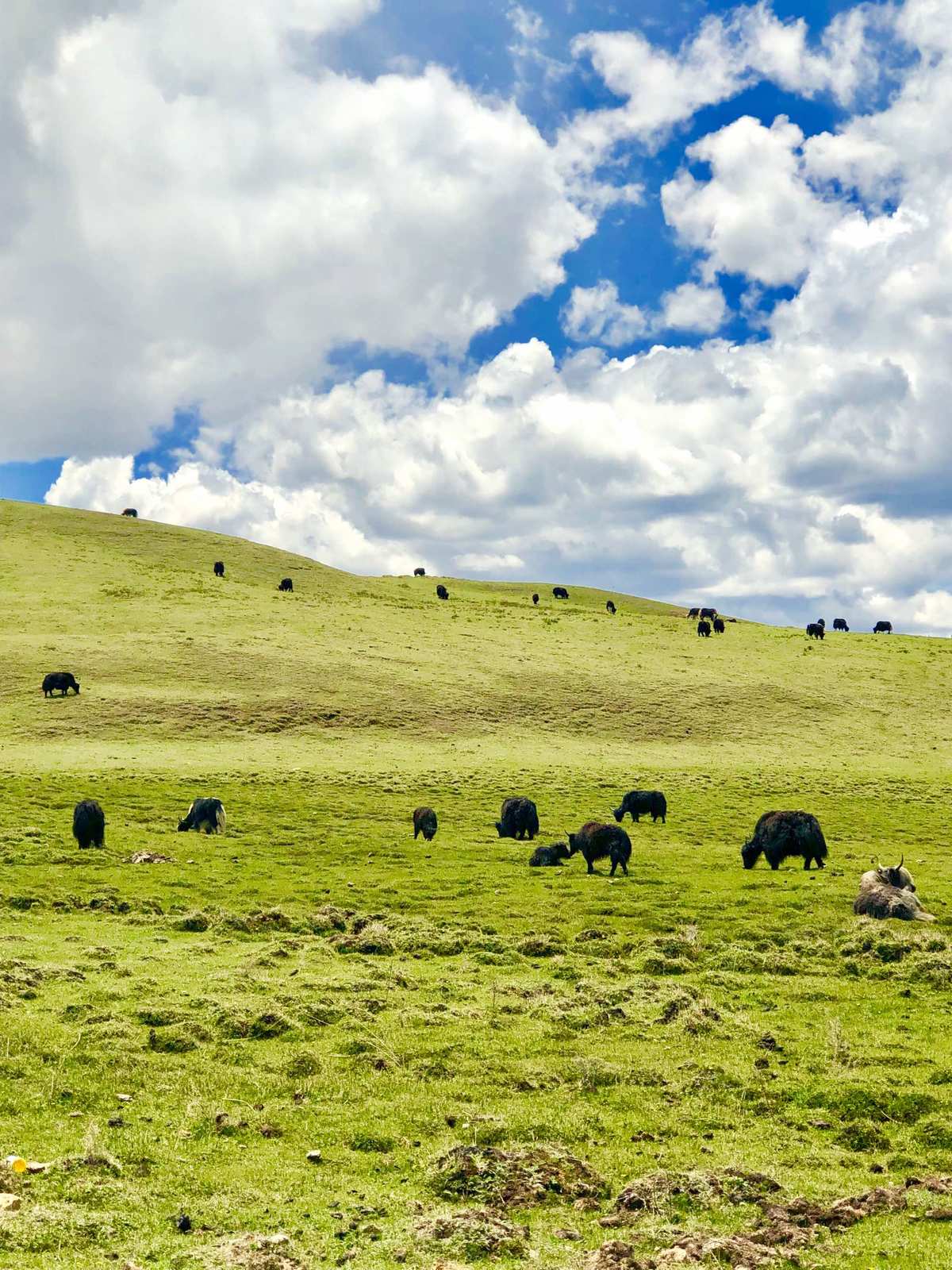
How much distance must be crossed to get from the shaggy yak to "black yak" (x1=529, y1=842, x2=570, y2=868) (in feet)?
29.5

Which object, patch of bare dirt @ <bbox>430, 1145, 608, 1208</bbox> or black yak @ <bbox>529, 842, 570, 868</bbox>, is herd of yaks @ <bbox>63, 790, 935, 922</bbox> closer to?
black yak @ <bbox>529, 842, 570, 868</bbox>

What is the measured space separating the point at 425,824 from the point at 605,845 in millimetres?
7334

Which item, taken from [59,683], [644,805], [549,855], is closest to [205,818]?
[549,855]

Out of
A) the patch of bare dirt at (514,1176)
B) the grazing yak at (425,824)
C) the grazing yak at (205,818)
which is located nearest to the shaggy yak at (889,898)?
the grazing yak at (425,824)

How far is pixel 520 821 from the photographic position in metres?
34.3

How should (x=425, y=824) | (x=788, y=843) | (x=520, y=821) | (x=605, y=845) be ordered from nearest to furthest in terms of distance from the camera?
(x=605, y=845)
(x=788, y=843)
(x=425, y=824)
(x=520, y=821)

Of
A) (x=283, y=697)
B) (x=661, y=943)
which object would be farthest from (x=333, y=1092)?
(x=283, y=697)

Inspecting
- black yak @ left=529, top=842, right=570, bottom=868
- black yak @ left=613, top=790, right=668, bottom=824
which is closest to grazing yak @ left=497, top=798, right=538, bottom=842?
black yak @ left=529, top=842, right=570, bottom=868

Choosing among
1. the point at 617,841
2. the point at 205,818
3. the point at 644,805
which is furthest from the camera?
the point at 644,805

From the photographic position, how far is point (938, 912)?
22812 mm

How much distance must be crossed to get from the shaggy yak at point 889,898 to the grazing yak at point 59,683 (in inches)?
1695

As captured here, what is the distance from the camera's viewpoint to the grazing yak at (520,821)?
34.2m

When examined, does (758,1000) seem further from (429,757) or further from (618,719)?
(618,719)

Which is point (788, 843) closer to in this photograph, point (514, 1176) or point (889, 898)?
point (889, 898)
